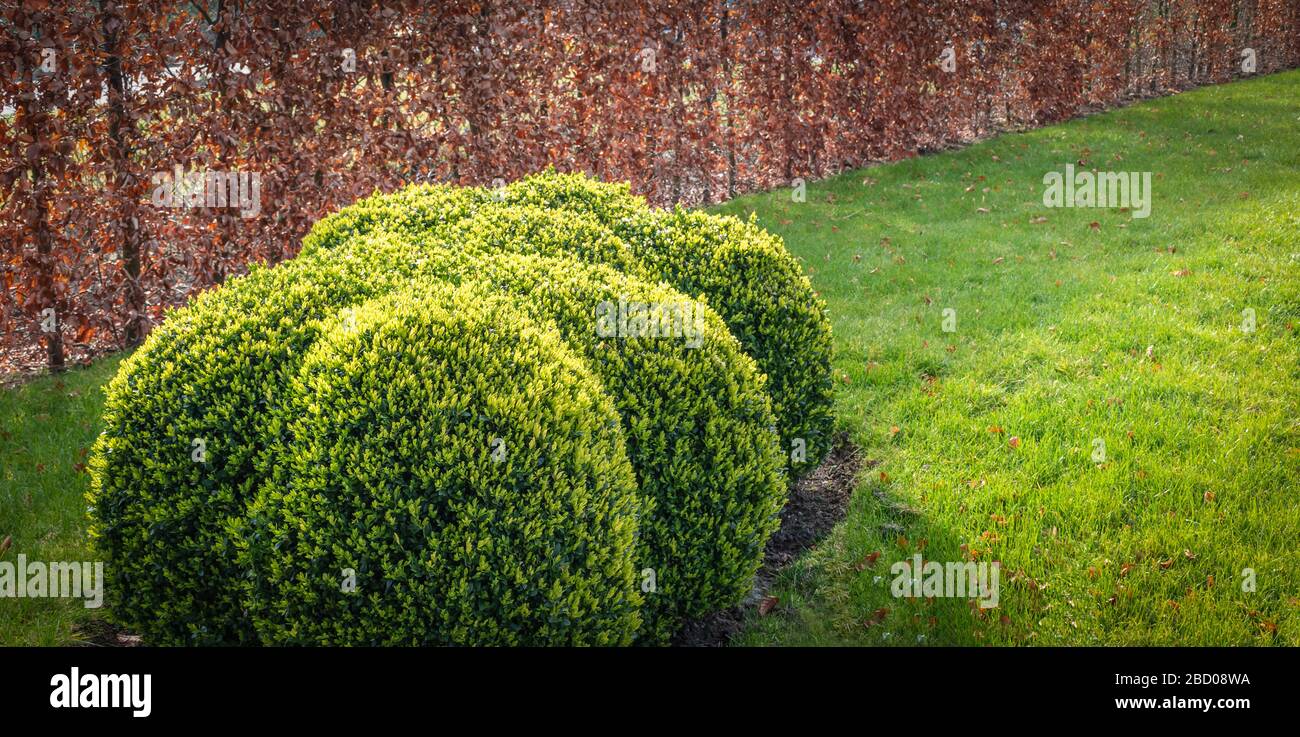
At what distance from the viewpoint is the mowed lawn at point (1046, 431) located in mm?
4500

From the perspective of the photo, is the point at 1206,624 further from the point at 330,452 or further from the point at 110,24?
the point at 110,24

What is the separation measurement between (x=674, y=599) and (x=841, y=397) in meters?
3.15

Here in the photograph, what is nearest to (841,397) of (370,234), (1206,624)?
(1206,624)

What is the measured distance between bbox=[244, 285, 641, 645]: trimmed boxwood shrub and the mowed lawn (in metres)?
1.46

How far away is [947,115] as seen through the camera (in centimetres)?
1599

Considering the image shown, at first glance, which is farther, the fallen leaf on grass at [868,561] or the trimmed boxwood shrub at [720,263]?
the trimmed boxwood shrub at [720,263]

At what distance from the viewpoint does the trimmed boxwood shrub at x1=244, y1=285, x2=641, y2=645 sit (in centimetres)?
330

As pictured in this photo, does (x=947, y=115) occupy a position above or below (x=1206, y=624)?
above

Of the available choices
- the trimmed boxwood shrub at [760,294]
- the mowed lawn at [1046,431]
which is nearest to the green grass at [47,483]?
the mowed lawn at [1046,431]

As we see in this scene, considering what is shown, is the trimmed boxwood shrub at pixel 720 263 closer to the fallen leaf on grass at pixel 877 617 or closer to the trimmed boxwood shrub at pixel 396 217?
the trimmed boxwood shrub at pixel 396 217

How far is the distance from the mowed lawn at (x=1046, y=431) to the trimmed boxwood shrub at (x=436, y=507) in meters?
1.46

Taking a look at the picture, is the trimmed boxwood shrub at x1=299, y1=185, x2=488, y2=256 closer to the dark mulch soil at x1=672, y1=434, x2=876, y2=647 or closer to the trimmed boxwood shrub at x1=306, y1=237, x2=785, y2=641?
the trimmed boxwood shrub at x1=306, y1=237, x2=785, y2=641

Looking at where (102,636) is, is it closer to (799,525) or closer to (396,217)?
(396,217)

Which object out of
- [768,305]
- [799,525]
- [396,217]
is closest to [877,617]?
[799,525]
